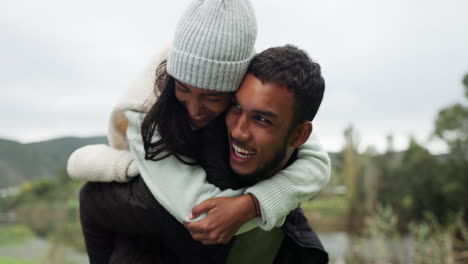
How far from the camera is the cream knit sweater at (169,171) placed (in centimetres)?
139

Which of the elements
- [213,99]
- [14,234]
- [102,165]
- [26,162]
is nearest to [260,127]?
[213,99]

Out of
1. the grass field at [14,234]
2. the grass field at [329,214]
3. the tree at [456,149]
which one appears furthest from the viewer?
the tree at [456,149]

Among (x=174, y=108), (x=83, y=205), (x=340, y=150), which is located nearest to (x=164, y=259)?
(x=83, y=205)

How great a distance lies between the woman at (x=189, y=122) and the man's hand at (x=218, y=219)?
3 centimetres

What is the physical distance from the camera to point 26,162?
28.4ft

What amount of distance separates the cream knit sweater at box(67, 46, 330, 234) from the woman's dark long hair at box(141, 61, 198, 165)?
33mm

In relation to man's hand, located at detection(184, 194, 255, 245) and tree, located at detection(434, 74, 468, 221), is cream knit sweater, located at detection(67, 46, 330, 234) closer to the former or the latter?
man's hand, located at detection(184, 194, 255, 245)

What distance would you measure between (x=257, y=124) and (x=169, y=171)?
1.00 ft

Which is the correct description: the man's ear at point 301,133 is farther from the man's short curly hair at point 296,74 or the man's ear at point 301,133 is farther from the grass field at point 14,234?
the grass field at point 14,234

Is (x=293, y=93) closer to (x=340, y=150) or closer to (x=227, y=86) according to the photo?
(x=227, y=86)

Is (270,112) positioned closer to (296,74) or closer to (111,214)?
(296,74)

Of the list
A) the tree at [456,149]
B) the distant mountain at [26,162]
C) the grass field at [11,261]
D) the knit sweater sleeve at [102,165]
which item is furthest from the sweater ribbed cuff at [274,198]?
the tree at [456,149]

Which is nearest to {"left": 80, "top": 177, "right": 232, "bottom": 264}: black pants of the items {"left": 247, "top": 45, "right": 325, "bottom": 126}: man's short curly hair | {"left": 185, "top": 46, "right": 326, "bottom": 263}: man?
{"left": 185, "top": 46, "right": 326, "bottom": 263}: man

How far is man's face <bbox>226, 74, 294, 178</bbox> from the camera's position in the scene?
134cm
